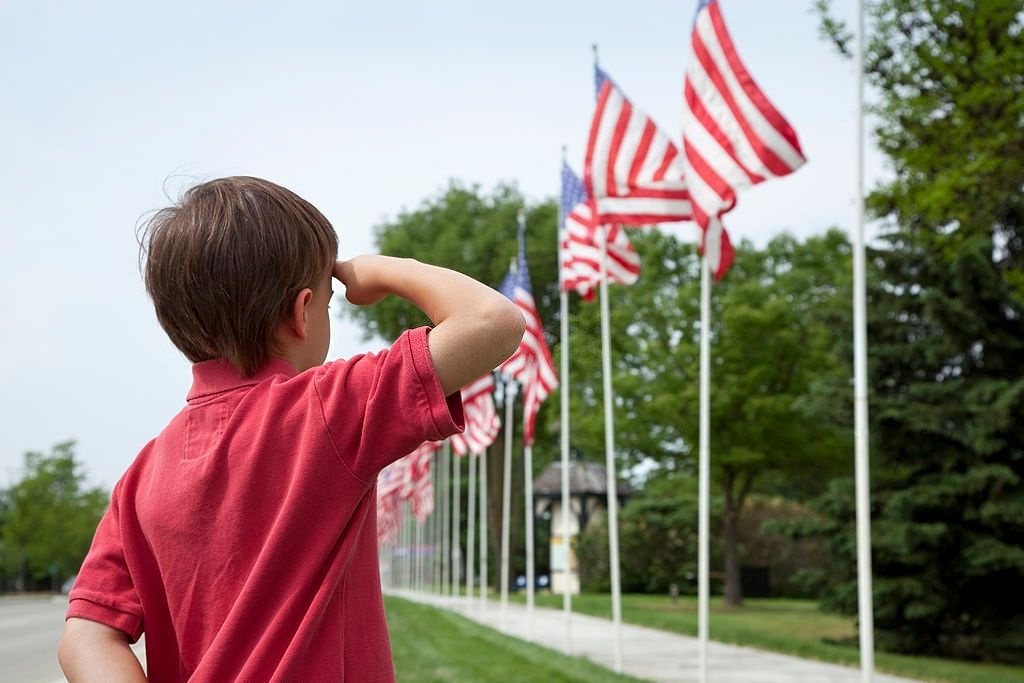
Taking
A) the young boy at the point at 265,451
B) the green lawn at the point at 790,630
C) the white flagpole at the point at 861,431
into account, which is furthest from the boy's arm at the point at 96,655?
the green lawn at the point at 790,630

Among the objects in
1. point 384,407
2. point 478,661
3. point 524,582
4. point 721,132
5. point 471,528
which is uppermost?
point 721,132

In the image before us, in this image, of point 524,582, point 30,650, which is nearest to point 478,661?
point 30,650

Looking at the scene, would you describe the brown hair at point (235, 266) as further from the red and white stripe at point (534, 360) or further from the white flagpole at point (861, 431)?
the red and white stripe at point (534, 360)

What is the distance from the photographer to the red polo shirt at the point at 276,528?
1.46 metres

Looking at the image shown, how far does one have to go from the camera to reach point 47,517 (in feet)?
211

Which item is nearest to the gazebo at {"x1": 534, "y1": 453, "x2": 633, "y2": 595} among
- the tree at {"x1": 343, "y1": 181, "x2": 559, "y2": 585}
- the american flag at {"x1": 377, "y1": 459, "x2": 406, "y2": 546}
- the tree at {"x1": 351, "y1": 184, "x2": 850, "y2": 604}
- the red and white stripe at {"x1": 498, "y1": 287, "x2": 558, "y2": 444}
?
the american flag at {"x1": 377, "y1": 459, "x2": 406, "y2": 546}

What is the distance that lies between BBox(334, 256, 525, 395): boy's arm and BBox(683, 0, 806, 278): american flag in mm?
8569

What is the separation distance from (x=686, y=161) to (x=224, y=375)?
9.64m

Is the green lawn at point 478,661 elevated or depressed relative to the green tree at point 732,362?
depressed

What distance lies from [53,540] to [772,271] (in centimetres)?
4690

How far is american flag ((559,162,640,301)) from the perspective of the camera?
49.7 feet

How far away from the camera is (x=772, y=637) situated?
2131 cm

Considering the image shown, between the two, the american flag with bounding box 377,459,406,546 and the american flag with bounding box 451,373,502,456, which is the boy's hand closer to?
the american flag with bounding box 377,459,406,546

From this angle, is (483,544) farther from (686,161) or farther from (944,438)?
(686,161)
